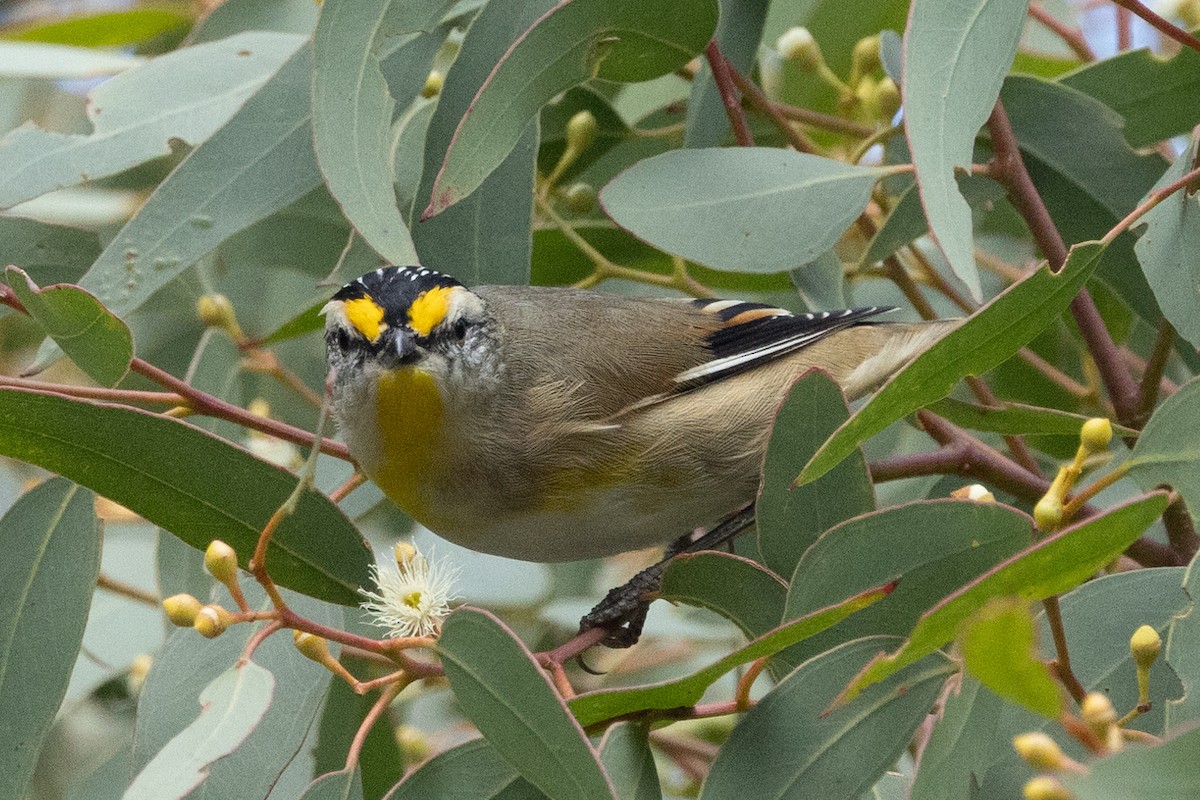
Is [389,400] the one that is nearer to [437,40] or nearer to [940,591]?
[437,40]

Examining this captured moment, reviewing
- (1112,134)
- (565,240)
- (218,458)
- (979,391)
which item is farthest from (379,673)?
(1112,134)

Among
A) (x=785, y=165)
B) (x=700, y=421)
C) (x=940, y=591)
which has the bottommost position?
(x=700, y=421)

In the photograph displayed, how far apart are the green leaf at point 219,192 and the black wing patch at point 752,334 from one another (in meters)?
0.95

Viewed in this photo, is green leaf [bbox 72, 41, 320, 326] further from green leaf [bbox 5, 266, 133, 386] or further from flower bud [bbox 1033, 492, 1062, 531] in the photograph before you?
flower bud [bbox 1033, 492, 1062, 531]

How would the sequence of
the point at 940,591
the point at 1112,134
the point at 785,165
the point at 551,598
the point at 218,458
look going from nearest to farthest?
the point at 940,591 → the point at 218,458 → the point at 785,165 → the point at 1112,134 → the point at 551,598

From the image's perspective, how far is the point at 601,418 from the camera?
9.45 ft

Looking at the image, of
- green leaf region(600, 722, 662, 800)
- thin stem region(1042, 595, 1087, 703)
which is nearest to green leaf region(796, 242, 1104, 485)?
thin stem region(1042, 595, 1087, 703)

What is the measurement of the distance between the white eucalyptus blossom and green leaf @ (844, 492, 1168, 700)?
805 millimetres

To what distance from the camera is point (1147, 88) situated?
2838 mm

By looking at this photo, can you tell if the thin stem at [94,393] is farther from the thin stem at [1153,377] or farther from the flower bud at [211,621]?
the thin stem at [1153,377]

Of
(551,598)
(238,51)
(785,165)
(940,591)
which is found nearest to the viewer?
(940,591)

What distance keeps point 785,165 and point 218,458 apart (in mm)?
1156

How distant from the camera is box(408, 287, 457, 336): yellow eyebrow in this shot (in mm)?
2684

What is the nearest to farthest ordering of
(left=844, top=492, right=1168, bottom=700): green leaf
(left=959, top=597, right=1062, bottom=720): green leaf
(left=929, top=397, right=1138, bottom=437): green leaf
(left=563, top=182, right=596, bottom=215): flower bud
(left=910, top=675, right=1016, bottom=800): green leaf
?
(left=959, top=597, right=1062, bottom=720): green leaf → (left=844, top=492, right=1168, bottom=700): green leaf → (left=910, top=675, right=1016, bottom=800): green leaf → (left=929, top=397, right=1138, bottom=437): green leaf → (left=563, top=182, right=596, bottom=215): flower bud
